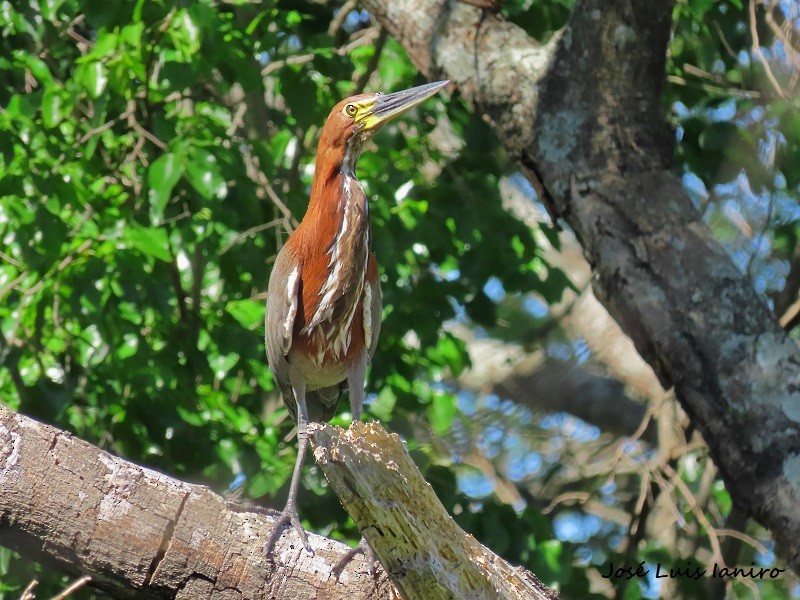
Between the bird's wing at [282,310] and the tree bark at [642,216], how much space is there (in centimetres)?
107

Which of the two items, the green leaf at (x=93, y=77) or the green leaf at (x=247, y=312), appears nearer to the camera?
the green leaf at (x=93, y=77)

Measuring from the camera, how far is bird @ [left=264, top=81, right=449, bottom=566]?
403cm

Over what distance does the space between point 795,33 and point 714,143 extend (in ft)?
2.61

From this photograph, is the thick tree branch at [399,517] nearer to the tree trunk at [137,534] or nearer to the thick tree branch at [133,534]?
the tree trunk at [137,534]

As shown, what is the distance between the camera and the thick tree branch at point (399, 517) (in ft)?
7.97

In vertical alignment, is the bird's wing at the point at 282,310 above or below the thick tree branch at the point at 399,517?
below

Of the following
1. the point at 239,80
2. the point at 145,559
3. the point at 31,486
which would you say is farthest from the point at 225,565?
the point at 239,80

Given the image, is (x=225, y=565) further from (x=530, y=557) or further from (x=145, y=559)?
(x=530, y=557)

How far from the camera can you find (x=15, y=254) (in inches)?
197

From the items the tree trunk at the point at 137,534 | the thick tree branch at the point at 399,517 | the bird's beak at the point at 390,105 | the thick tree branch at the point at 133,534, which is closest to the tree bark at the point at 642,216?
the bird's beak at the point at 390,105

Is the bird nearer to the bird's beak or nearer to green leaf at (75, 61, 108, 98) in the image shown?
the bird's beak

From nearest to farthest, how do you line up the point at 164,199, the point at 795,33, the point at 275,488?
1. the point at 164,199
2. the point at 275,488
3. the point at 795,33

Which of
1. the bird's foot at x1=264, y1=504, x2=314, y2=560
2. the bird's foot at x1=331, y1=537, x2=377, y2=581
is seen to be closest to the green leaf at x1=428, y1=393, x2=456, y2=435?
the bird's foot at x1=264, y1=504, x2=314, y2=560

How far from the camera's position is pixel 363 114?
4.08 m
